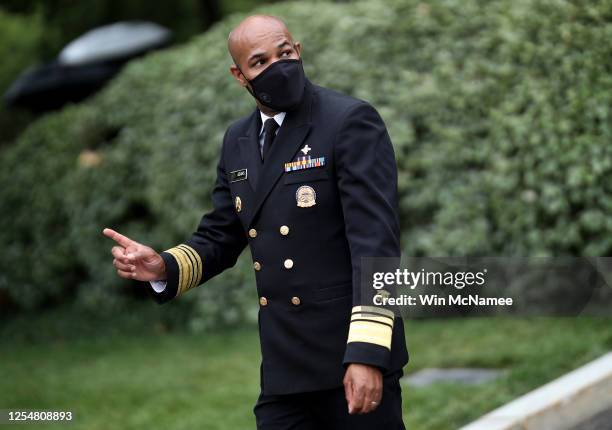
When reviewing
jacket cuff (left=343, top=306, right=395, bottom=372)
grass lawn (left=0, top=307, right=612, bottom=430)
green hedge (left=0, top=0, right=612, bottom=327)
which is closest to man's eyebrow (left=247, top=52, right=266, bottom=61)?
jacket cuff (left=343, top=306, right=395, bottom=372)

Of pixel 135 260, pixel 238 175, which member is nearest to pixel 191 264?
pixel 135 260

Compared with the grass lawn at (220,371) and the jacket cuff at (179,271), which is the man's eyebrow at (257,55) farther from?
the grass lawn at (220,371)

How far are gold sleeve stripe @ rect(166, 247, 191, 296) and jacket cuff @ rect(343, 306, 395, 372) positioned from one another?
2.22ft

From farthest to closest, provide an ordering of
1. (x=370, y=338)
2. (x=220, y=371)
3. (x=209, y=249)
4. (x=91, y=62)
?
(x=91, y=62) < (x=220, y=371) < (x=209, y=249) < (x=370, y=338)

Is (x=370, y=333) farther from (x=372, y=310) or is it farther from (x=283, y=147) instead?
(x=283, y=147)

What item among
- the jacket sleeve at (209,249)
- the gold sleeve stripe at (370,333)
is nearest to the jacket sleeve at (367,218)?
the gold sleeve stripe at (370,333)

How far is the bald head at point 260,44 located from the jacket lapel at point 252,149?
0.24m

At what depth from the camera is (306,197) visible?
2.94m

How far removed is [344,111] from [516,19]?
13.8ft

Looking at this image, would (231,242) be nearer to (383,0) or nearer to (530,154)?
(530,154)

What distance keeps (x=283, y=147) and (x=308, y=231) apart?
275 mm

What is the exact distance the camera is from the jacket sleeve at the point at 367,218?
2.71 meters

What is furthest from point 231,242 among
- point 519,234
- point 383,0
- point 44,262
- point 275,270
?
point 44,262

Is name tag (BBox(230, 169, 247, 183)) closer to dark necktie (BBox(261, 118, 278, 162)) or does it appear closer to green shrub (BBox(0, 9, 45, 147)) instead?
dark necktie (BBox(261, 118, 278, 162))
